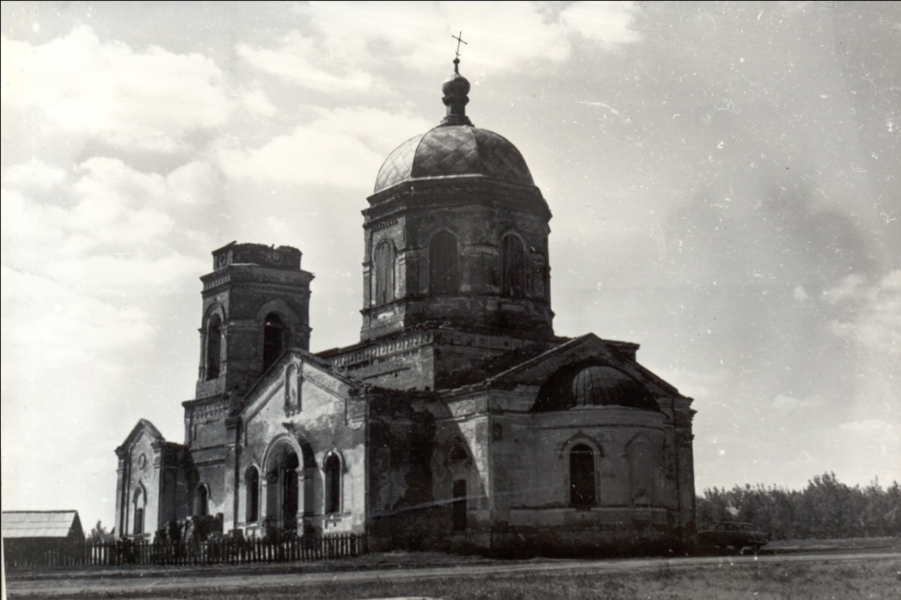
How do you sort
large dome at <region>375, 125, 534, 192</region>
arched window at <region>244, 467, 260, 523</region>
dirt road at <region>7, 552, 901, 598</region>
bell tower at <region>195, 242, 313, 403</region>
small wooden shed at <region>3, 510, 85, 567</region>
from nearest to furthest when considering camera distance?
dirt road at <region>7, 552, 901, 598</region> < large dome at <region>375, 125, 534, 192</region> < arched window at <region>244, 467, 260, 523</region> < bell tower at <region>195, 242, 313, 403</region> < small wooden shed at <region>3, 510, 85, 567</region>

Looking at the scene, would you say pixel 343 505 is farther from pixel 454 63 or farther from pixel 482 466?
pixel 454 63

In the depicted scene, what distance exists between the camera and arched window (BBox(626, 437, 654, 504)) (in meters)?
21.9

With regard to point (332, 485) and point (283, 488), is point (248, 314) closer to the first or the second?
point (283, 488)

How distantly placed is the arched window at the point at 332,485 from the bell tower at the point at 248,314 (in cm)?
724

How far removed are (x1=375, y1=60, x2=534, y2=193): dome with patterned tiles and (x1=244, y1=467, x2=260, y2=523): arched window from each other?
28.3 ft

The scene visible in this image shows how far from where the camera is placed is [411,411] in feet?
76.8

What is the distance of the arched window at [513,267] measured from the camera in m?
25.6

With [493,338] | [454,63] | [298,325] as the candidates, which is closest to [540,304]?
[493,338]

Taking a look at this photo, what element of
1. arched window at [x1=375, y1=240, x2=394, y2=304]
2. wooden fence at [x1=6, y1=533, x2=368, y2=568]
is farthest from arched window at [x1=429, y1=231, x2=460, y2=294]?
wooden fence at [x1=6, y1=533, x2=368, y2=568]

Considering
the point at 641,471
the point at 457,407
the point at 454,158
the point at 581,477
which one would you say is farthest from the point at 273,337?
the point at 641,471

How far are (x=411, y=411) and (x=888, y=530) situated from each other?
45.1 ft

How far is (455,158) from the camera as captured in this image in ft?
85.8

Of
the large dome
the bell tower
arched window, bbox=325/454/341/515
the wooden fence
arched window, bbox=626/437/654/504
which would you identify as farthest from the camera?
the bell tower

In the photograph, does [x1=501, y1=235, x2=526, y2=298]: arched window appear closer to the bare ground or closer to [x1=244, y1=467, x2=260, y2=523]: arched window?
[x1=244, y1=467, x2=260, y2=523]: arched window
